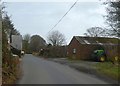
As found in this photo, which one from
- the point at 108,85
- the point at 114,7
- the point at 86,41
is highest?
the point at 114,7

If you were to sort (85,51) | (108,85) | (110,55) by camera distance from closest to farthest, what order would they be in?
(108,85)
(110,55)
(85,51)

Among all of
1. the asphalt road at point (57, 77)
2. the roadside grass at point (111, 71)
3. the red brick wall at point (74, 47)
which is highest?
the red brick wall at point (74, 47)

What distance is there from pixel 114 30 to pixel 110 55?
7.42 meters

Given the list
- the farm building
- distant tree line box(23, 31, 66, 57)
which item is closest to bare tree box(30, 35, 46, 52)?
distant tree line box(23, 31, 66, 57)

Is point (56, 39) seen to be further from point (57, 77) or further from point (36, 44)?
point (57, 77)

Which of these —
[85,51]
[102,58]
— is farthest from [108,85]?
[85,51]

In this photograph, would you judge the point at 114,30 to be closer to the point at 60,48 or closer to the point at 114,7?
the point at 114,7

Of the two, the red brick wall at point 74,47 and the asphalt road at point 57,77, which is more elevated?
the red brick wall at point 74,47

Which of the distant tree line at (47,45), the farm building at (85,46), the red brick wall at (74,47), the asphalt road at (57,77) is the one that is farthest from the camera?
the distant tree line at (47,45)

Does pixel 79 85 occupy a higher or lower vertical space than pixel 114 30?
lower

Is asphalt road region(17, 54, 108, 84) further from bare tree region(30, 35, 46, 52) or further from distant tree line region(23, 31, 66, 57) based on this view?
bare tree region(30, 35, 46, 52)

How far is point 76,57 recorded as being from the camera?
50.3m

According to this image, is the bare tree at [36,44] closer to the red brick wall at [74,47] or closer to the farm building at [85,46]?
the red brick wall at [74,47]

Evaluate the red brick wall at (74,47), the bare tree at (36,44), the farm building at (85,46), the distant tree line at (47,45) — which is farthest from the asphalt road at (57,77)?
the bare tree at (36,44)
